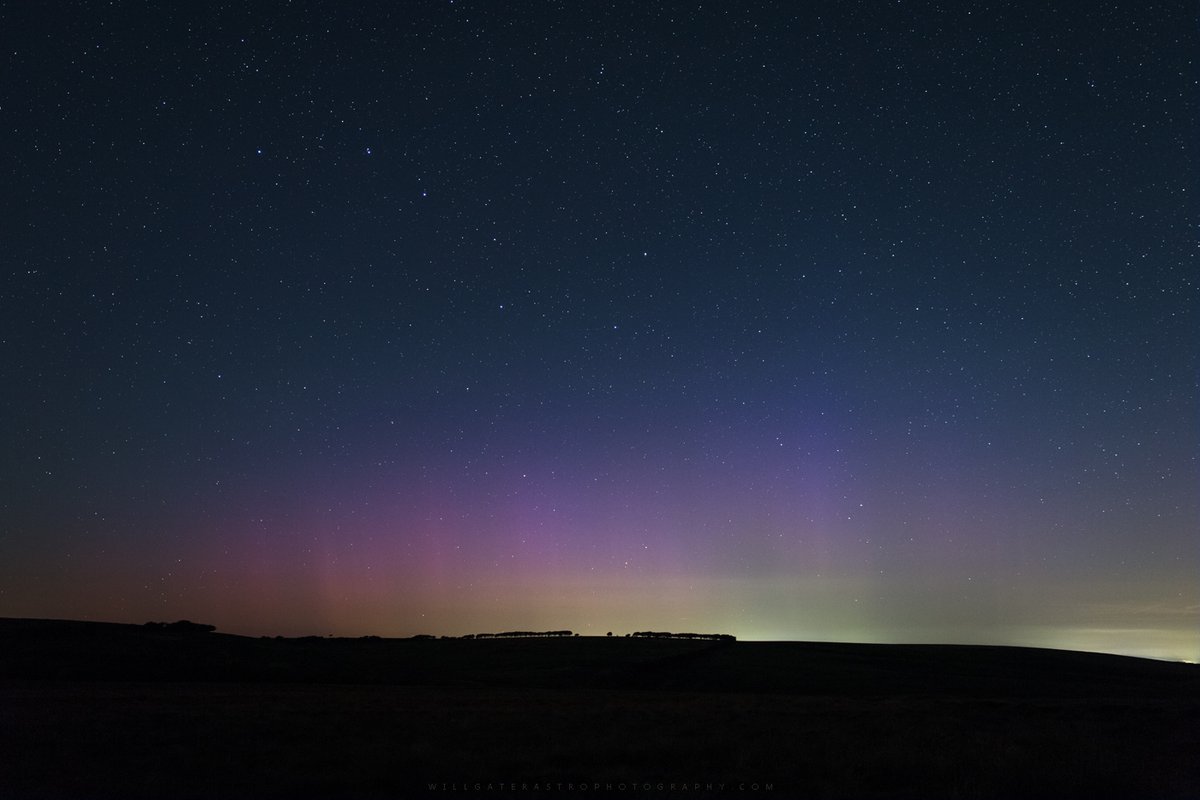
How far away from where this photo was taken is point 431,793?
14281 millimetres

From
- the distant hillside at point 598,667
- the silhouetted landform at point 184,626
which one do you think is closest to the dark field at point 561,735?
the distant hillside at point 598,667

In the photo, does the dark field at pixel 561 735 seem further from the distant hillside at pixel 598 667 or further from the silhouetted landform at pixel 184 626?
the silhouetted landform at pixel 184 626

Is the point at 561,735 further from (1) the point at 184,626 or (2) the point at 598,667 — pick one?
(1) the point at 184,626

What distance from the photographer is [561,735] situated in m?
21.1

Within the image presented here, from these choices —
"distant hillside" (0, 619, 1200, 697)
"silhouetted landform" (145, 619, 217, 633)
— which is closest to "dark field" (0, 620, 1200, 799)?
"distant hillside" (0, 619, 1200, 697)

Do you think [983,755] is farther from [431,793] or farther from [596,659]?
[596,659]

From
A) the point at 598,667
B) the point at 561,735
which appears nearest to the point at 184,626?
the point at 598,667

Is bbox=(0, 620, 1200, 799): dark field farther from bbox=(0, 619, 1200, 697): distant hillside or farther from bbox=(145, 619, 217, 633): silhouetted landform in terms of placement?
bbox=(145, 619, 217, 633): silhouetted landform

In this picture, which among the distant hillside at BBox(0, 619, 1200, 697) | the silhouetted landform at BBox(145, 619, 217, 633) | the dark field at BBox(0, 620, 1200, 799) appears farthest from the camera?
the silhouetted landform at BBox(145, 619, 217, 633)

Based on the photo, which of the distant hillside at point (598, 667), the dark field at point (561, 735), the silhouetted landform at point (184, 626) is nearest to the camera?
the dark field at point (561, 735)

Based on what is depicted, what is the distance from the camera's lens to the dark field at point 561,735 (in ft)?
48.3

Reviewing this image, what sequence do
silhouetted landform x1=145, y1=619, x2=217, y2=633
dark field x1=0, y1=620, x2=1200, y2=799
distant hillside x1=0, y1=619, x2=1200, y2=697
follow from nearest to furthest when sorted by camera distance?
1. dark field x1=0, y1=620, x2=1200, y2=799
2. distant hillside x1=0, y1=619, x2=1200, y2=697
3. silhouetted landform x1=145, y1=619, x2=217, y2=633

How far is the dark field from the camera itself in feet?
48.3

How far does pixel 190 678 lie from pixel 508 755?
127 ft
